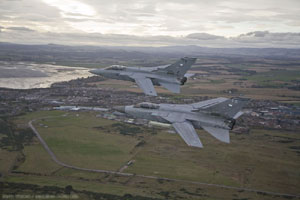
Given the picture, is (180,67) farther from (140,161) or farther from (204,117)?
(140,161)

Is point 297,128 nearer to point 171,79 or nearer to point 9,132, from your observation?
point 171,79

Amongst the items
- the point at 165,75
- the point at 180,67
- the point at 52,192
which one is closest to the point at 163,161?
the point at 52,192

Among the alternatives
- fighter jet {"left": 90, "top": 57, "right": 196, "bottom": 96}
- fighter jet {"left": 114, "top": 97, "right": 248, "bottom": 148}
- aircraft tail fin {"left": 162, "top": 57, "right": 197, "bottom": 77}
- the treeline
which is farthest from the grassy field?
aircraft tail fin {"left": 162, "top": 57, "right": 197, "bottom": 77}

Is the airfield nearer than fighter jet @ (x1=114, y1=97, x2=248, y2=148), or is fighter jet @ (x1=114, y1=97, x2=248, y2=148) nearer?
fighter jet @ (x1=114, y1=97, x2=248, y2=148)

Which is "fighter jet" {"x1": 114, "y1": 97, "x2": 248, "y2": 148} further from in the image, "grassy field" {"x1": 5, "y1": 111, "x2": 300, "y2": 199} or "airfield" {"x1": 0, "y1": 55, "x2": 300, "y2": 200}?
"grassy field" {"x1": 5, "y1": 111, "x2": 300, "y2": 199}

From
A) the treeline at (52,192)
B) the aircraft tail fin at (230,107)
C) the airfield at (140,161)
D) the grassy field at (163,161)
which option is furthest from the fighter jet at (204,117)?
the grassy field at (163,161)

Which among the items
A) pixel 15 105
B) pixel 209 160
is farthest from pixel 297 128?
pixel 15 105
